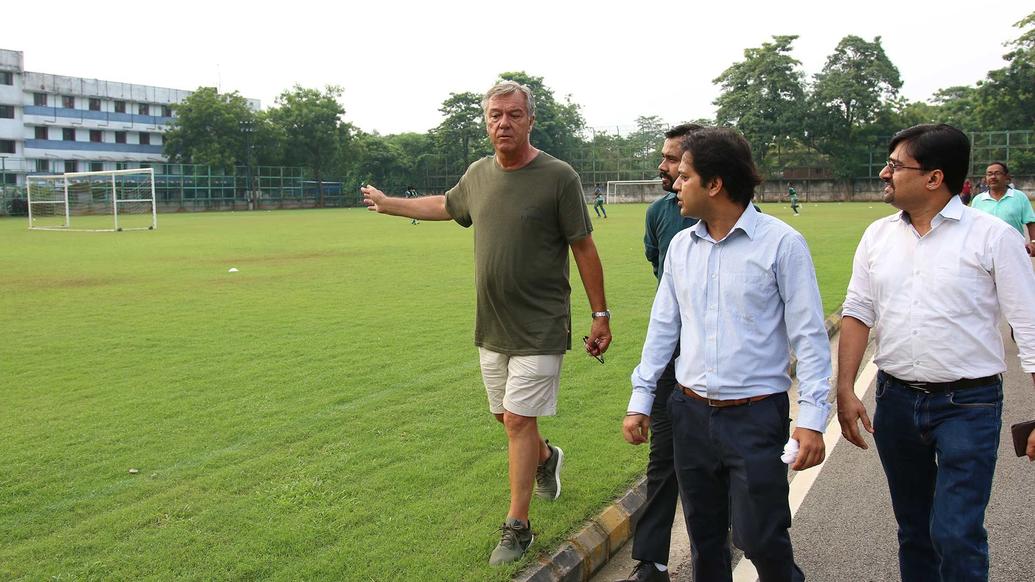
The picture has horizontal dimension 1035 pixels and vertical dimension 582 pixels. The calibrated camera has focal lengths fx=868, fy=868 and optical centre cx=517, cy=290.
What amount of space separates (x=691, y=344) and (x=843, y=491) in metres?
2.58

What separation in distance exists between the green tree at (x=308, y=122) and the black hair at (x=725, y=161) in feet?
214

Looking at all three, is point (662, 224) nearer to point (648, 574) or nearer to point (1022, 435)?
point (648, 574)

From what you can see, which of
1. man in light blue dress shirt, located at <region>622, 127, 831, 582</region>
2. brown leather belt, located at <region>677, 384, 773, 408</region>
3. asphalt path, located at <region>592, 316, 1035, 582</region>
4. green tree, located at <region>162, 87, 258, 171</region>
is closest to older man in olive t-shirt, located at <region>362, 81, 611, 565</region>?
asphalt path, located at <region>592, 316, 1035, 582</region>

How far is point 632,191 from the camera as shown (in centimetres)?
7200

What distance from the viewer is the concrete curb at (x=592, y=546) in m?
3.72

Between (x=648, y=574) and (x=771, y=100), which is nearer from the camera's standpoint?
(x=648, y=574)

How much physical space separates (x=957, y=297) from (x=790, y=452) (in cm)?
89

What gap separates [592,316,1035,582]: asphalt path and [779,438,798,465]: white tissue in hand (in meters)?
1.29

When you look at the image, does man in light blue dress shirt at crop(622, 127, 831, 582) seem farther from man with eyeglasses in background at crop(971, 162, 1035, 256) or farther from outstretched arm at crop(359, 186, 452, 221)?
man with eyeglasses in background at crop(971, 162, 1035, 256)

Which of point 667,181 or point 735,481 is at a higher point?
point 667,181

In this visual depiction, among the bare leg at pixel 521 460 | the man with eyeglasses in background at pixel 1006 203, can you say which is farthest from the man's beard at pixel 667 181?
the man with eyeglasses in background at pixel 1006 203

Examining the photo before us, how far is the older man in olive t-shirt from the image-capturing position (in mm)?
3975

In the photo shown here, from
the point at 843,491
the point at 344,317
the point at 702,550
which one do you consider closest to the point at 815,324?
the point at 702,550

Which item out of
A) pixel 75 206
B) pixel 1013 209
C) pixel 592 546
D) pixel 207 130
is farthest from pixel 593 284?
pixel 207 130
